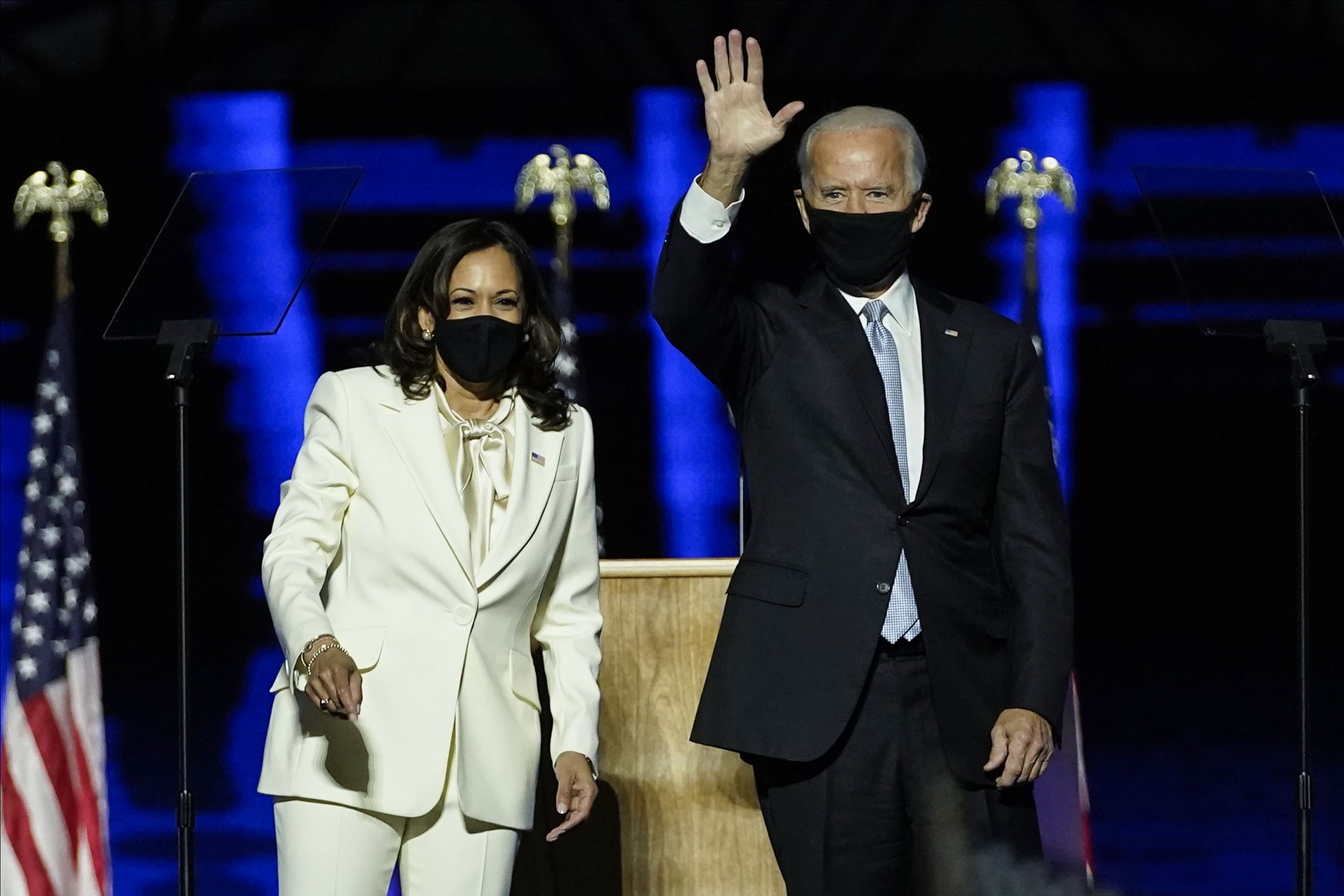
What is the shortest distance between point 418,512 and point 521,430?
0.70ft

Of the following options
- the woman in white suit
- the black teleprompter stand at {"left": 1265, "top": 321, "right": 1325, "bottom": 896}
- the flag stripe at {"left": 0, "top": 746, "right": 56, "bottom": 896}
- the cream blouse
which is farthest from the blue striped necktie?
the flag stripe at {"left": 0, "top": 746, "right": 56, "bottom": 896}

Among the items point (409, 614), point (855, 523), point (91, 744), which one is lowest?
point (91, 744)

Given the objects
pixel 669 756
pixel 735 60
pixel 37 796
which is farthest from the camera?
pixel 37 796

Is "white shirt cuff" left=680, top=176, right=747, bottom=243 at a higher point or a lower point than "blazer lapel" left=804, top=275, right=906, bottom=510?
higher

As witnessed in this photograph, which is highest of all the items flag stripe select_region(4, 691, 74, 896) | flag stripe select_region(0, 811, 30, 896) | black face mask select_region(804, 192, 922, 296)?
black face mask select_region(804, 192, 922, 296)

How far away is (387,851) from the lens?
228 centimetres

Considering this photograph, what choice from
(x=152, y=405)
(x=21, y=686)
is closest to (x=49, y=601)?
(x=21, y=686)

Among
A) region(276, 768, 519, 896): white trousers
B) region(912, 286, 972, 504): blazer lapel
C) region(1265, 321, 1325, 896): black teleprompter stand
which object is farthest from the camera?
region(1265, 321, 1325, 896): black teleprompter stand

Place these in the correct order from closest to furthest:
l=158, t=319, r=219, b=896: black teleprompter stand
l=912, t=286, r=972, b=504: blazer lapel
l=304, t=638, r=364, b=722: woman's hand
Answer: l=304, t=638, r=364, b=722: woman's hand → l=912, t=286, r=972, b=504: blazer lapel → l=158, t=319, r=219, b=896: black teleprompter stand

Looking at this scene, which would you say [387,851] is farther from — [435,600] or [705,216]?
[705,216]

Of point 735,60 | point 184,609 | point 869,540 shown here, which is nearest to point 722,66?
point 735,60

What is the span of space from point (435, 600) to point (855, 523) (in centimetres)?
59

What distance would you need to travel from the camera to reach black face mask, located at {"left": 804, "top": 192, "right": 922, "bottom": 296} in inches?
96.5

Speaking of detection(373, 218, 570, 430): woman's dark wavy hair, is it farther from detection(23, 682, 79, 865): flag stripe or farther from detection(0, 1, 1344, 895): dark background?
detection(23, 682, 79, 865): flag stripe
